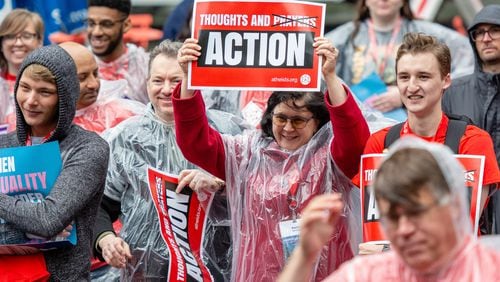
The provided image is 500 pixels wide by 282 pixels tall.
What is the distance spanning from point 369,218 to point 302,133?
0.66m

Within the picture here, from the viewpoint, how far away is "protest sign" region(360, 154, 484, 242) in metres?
4.76

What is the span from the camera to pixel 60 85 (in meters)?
5.16

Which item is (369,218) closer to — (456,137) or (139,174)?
(456,137)

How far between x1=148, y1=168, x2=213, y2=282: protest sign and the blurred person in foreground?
2388mm

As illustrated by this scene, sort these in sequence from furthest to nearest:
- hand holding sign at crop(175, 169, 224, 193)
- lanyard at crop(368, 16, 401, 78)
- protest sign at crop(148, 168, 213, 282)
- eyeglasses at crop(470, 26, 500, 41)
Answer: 1. lanyard at crop(368, 16, 401, 78)
2. eyeglasses at crop(470, 26, 500, 41)
3. protest sign at crop(148, 168, 213, 282)
4. hand holding sign at crop(175, 169, 224, 193)

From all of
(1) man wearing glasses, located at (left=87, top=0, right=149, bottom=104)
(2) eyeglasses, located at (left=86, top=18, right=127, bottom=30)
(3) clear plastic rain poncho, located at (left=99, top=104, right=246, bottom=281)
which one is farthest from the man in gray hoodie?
(2) eyeglasses, located at (left=86, top=18, right=127, bottom=30)

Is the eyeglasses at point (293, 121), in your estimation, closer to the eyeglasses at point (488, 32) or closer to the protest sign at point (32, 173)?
the protest sign at point (32, 173)

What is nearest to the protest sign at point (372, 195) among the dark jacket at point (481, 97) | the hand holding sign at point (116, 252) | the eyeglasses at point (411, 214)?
the hand holding sign at point (116, 252)

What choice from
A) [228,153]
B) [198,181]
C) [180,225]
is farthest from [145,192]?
[228,153]

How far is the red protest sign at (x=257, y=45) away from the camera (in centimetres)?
524

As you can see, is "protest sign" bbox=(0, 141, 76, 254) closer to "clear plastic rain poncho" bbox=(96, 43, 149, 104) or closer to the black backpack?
the black backpack

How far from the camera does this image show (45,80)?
518 centimetres

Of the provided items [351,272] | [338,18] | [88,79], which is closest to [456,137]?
[351,272]

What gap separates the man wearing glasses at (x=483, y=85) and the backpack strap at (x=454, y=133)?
118 centimetres
